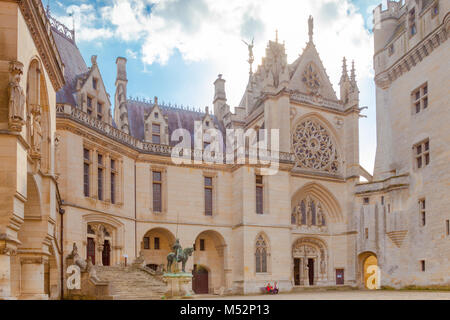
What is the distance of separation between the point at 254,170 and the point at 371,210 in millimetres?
8500

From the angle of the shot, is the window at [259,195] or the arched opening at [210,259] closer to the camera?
the window at [259,195]

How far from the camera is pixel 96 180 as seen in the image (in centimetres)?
2367

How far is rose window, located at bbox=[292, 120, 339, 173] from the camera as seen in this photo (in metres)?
33.1

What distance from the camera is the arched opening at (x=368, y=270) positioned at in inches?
1253

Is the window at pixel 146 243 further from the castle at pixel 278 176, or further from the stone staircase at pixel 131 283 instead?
the stone staircase at pixel 131 283

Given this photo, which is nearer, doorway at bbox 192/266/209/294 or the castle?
the castle

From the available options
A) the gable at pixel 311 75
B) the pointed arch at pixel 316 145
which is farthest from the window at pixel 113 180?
the gable at pixel 311 75

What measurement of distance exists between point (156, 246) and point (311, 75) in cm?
1713

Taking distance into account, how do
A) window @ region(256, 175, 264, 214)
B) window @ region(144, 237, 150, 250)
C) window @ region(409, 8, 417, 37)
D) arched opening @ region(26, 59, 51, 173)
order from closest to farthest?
arched opening @ region(26, 59, 51, 173)
window @ region(144, 237, 150, 250)
window @ region(409, 8, 417, 37)
window @ region(256, 175, 264, 214)

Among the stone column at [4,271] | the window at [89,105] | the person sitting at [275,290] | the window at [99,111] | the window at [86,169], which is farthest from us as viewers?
the person sitting at [275,290]

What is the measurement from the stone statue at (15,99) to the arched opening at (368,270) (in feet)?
86.4

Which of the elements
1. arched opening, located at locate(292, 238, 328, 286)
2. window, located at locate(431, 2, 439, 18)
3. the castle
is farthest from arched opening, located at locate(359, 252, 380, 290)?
window, located at locate(431, 2, 439, 18)

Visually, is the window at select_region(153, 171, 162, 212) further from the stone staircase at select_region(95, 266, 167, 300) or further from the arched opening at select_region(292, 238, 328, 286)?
the arched opening at select_region(292, 238, 328, 286)

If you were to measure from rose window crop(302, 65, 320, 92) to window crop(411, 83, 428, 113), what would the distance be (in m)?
8.02
